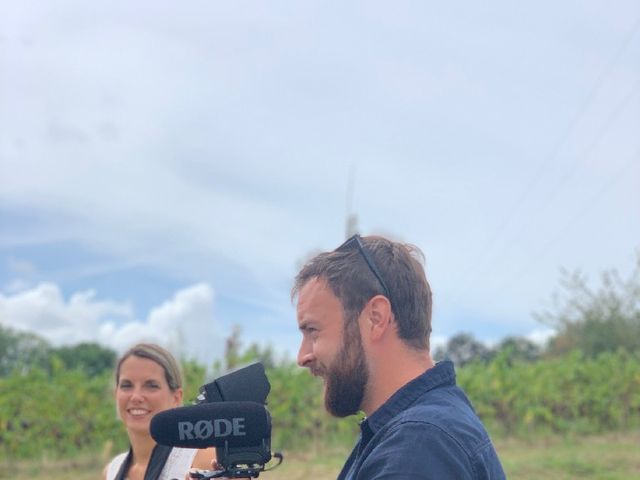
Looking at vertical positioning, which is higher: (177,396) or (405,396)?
(177,396)

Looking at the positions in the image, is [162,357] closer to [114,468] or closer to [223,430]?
[114,468]

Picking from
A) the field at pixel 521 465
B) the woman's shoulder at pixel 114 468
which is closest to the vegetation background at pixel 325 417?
the field at pixel 521 465

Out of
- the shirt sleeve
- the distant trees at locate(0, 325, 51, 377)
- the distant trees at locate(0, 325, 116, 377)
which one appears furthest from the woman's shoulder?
the distant trees at locate(0, 325, 51, 377)

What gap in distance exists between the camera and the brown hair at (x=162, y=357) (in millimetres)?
4047

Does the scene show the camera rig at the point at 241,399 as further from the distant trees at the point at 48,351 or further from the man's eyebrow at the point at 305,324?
the distant trees at the point at 48,351

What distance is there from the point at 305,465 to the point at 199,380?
2.15 meters

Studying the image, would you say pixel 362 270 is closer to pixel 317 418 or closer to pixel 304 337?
pixel 304 337

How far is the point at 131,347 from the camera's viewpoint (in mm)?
4098

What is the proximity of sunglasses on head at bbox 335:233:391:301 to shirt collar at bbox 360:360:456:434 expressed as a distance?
21 centimetres

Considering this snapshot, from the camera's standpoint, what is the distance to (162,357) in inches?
159

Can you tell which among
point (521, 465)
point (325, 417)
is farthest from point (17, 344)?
point (521, 465)

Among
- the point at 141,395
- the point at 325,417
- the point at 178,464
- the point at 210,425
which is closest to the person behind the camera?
the point at 210,425

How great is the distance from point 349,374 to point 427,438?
0.32m

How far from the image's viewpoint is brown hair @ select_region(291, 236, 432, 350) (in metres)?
2.06
